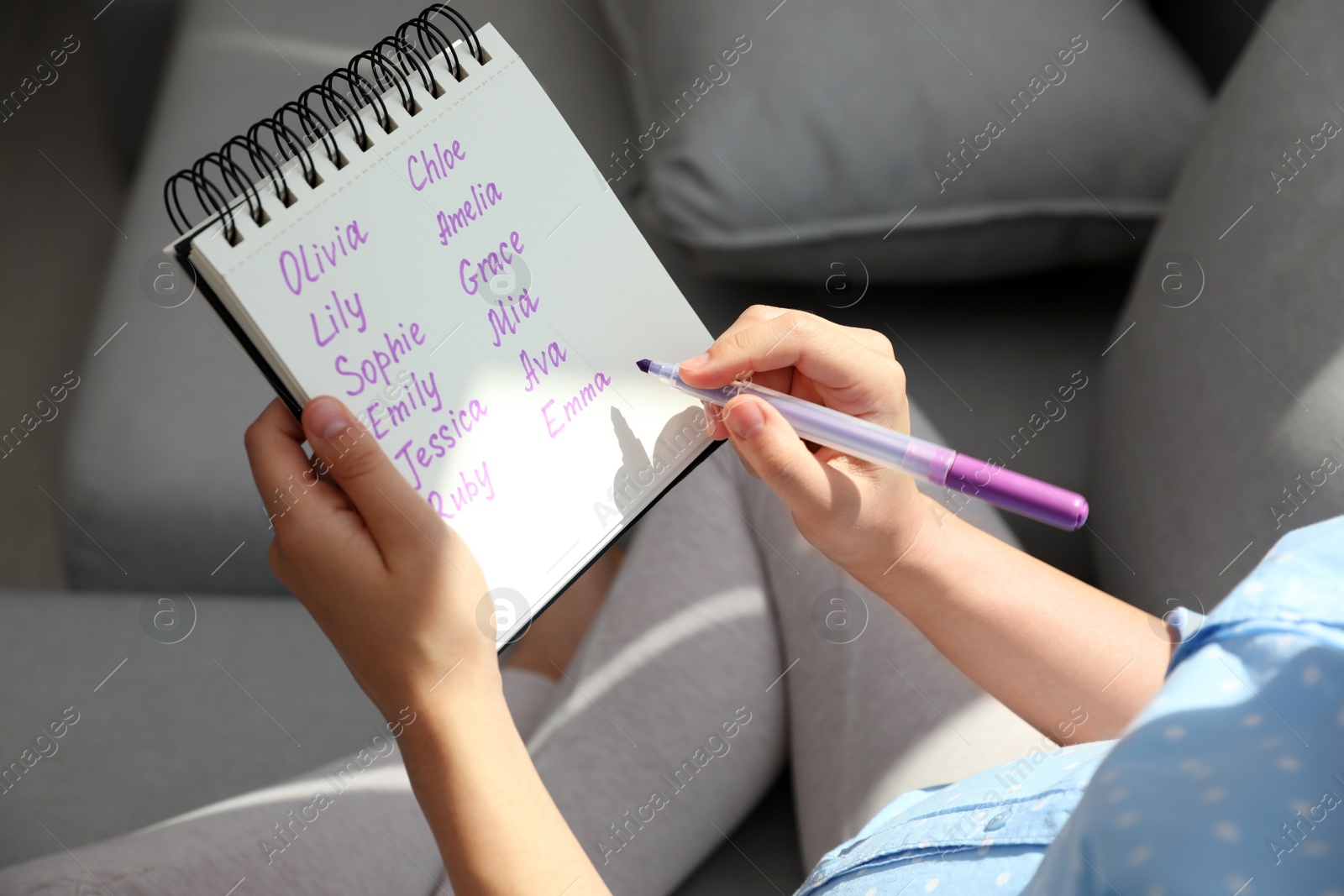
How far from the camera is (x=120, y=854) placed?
48 cm

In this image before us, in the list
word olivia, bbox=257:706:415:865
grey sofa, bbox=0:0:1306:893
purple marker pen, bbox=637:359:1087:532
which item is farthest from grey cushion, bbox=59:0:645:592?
purple marker pen, bbox=637:359:1087:532

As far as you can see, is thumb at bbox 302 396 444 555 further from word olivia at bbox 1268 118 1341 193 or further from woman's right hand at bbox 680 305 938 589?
word olivia at bbox 1268 118 1341 193

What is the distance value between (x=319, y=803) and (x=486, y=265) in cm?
37

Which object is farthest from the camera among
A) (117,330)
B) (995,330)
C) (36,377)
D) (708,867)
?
(36,377)

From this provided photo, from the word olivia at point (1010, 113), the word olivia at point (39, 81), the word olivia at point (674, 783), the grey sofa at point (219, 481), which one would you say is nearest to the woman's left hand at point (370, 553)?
the word olivia at point (674, 783)

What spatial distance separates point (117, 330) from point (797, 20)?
690 millimetres

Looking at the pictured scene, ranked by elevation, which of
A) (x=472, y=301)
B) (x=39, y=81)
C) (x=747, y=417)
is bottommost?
(x=747, y=417)

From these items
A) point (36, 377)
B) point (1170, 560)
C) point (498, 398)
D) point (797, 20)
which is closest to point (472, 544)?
point (498, 398)

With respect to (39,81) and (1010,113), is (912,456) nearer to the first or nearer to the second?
(1010,113)

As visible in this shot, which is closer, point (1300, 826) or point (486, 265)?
point (1300, 826)

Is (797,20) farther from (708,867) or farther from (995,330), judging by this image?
(708,867)

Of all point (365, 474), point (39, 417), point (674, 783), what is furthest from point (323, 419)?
point (39, 417)

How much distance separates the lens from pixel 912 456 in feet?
1.47

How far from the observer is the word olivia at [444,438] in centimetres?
43
